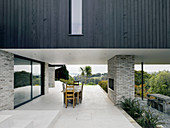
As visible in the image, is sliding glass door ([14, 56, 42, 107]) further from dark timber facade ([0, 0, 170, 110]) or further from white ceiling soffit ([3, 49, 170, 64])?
dark timber facade ([0, 0, 170, 110])

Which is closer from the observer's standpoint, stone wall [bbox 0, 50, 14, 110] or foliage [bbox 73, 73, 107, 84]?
stone wall [bbox 0, 50, 14, 110]

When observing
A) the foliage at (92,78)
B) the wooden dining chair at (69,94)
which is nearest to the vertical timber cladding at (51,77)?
the foliage at (92,78)

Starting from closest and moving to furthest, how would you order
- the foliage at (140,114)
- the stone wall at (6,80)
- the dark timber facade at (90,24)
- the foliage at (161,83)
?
the foliage at (140,114), the dark timber facade at (90,24), the stone wall at (6,80), the foliage at (161,83)

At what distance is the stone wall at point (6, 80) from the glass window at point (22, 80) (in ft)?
2.08

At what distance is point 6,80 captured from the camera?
18.6ft

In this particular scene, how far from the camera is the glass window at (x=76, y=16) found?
5.24 meters

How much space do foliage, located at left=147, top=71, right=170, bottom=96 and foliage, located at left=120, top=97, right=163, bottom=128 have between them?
7.18 metres

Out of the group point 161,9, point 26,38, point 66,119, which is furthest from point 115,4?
point 66,119

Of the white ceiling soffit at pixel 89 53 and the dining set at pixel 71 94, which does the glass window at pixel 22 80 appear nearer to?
the white ceiling soffit at pixel 89 53

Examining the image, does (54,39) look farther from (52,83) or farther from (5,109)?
(52,83)

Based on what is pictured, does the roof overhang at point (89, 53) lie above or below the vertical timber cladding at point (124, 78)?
above

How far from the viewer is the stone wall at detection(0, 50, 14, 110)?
5.45 m

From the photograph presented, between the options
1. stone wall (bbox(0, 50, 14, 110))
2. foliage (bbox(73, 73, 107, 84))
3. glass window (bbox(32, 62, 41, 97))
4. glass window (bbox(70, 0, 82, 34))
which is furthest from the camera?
foliage (bbox(73, 73, 107, 84))

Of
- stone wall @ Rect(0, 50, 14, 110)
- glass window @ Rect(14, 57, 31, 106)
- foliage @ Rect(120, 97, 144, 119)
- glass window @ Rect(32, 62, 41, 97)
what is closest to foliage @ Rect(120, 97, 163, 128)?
foliage @ Rect(120, 97, 144, 119)
